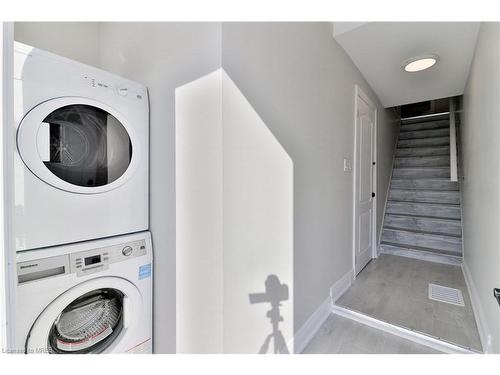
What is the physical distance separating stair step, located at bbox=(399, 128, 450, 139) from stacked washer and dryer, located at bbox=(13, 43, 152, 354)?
497 cm

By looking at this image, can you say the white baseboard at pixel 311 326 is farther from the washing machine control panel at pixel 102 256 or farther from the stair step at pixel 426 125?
the stair step at pixel 426 125

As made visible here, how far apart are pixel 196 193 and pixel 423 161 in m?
4.18

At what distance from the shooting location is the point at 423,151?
3.94m

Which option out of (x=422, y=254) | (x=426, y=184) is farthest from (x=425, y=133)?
(x=422, y=254)

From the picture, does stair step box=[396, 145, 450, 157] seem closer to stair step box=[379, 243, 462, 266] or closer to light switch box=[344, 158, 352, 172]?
stair step box=[379, 243, 462, 266]

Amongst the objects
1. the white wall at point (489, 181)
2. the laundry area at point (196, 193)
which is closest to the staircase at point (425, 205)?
the laundry area at point (196, 193)

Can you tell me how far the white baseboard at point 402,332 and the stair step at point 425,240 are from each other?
1.88m

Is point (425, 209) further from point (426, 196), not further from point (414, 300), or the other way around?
point (414, 300)

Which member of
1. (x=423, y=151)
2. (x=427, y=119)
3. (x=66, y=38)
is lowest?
(x=423, y=151)

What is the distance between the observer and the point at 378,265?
2.72m

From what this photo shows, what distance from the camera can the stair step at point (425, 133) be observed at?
407 centimetres

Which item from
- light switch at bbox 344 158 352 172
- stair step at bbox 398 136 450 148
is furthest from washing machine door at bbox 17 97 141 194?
stair step at bbox 398 136 450 148

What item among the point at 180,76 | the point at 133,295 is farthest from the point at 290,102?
the point at 133,295

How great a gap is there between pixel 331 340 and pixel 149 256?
1.29 meters
